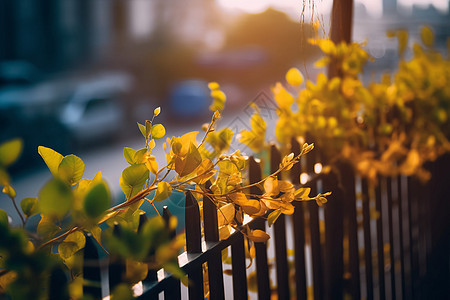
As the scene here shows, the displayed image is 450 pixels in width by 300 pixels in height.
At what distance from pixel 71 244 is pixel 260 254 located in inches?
22.2

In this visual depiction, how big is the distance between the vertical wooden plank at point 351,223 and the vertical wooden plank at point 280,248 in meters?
0.46

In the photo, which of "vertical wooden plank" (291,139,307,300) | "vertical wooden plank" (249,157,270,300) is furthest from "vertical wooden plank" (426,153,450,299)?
"vertical wooden plank" (249,157,270,300)

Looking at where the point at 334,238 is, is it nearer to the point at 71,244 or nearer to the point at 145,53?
the point at 71,244

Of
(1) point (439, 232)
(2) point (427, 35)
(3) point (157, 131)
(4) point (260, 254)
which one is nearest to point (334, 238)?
(4) point (260, 254)

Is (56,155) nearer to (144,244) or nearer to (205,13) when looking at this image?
(144,244)

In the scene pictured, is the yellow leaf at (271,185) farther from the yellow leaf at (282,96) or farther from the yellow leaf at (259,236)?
the yellow leaf at (282,96)

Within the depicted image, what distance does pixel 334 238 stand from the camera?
1642mm

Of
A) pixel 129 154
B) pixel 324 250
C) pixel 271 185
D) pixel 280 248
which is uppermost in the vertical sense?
pixel 129 154

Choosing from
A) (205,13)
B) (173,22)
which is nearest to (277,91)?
(173,22)

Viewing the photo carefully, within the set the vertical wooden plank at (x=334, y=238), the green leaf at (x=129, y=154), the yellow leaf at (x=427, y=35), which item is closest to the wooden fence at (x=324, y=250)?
the vertical wooden plank at (x=334, y=238)

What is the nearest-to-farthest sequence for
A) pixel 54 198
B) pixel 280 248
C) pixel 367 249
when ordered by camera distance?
pixel 54 198 → pixel 280 248 → pixel 367 249

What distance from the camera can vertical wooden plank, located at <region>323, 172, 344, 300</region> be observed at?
1.62m

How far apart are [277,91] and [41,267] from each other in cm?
122

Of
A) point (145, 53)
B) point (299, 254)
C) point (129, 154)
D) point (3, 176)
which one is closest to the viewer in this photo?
point (3, 176)
